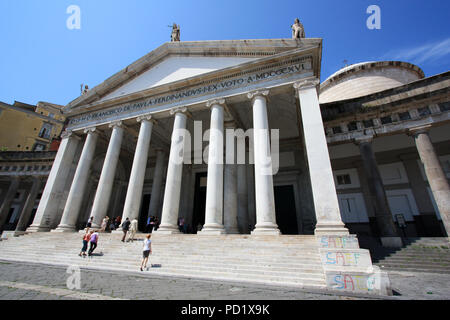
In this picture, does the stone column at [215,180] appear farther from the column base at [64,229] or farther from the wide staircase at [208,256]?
the column base at [64,229]

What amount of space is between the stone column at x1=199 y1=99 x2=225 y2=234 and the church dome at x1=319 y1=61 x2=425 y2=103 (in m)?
13.4

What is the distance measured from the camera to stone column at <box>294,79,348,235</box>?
286 inches

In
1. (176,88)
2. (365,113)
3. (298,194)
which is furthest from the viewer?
(298,194)

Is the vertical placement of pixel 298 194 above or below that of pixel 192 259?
above

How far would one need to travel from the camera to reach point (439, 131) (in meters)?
12.3

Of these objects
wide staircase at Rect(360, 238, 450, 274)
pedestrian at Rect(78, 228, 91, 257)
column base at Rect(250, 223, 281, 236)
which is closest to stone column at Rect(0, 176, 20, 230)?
pedestrian at Rect(78, 228, 91, 257)

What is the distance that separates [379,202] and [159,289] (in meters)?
10.8

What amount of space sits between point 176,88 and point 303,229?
481 inches

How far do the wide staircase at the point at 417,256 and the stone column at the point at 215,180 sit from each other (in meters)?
6.26

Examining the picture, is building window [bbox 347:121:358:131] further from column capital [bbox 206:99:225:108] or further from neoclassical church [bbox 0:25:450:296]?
column capital [bbox 206:99:225:108]

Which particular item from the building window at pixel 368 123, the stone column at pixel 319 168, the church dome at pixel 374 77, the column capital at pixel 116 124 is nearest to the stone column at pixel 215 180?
the stone column at pixel 319 168

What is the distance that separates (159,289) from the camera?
14.9ft
